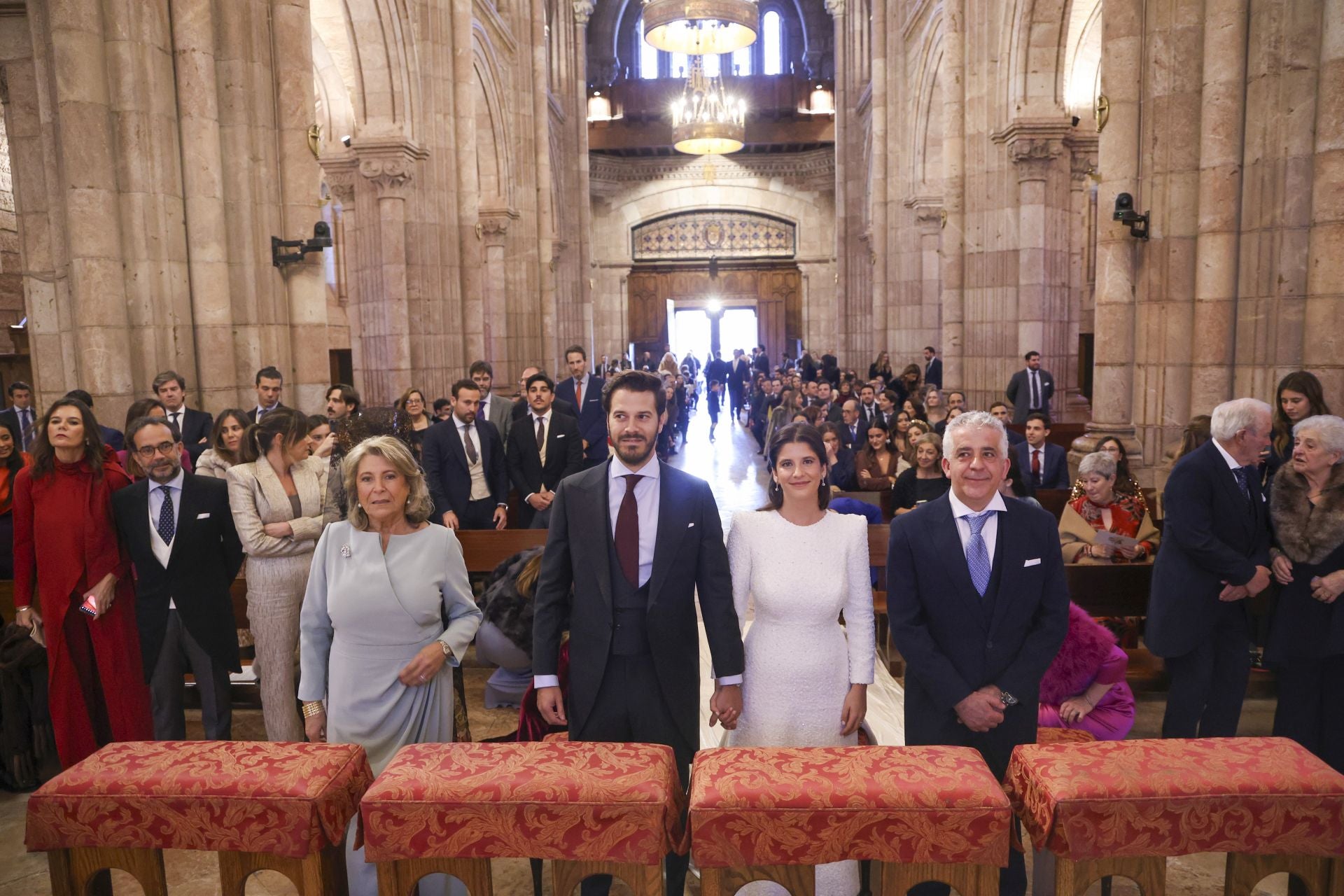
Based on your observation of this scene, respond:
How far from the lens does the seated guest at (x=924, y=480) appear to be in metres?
5.86

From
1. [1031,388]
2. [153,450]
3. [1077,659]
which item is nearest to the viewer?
[1077,659]

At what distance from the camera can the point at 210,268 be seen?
704 centimetres

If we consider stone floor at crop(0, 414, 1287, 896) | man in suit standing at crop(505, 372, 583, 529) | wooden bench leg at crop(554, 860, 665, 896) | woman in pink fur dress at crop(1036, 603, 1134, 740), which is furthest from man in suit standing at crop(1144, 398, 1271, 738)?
man in suit standing at crop(505, 372, 583, 529)

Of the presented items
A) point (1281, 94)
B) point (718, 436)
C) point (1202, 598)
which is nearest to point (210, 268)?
point (1202, 598)

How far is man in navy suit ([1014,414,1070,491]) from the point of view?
21.9 feet

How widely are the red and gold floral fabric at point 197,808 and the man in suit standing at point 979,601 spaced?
1.71 metres

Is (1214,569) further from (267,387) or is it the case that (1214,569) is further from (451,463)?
(267,387)

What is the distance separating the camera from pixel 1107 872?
242 cm

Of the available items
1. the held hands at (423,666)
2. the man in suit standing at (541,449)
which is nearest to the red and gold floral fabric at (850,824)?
the held hands at (423,666)

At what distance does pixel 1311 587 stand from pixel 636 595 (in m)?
2.67

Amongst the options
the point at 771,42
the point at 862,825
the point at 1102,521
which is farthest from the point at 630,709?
the point at 771,42

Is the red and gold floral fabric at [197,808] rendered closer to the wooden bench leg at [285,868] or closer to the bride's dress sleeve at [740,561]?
the wooden bench leg at [285,868]

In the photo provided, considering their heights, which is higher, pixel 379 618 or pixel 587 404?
pixel 587 404

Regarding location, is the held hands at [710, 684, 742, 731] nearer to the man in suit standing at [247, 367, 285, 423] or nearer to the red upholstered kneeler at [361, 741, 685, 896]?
the red upholstered kneeler at [361, 741, 685, 896]
